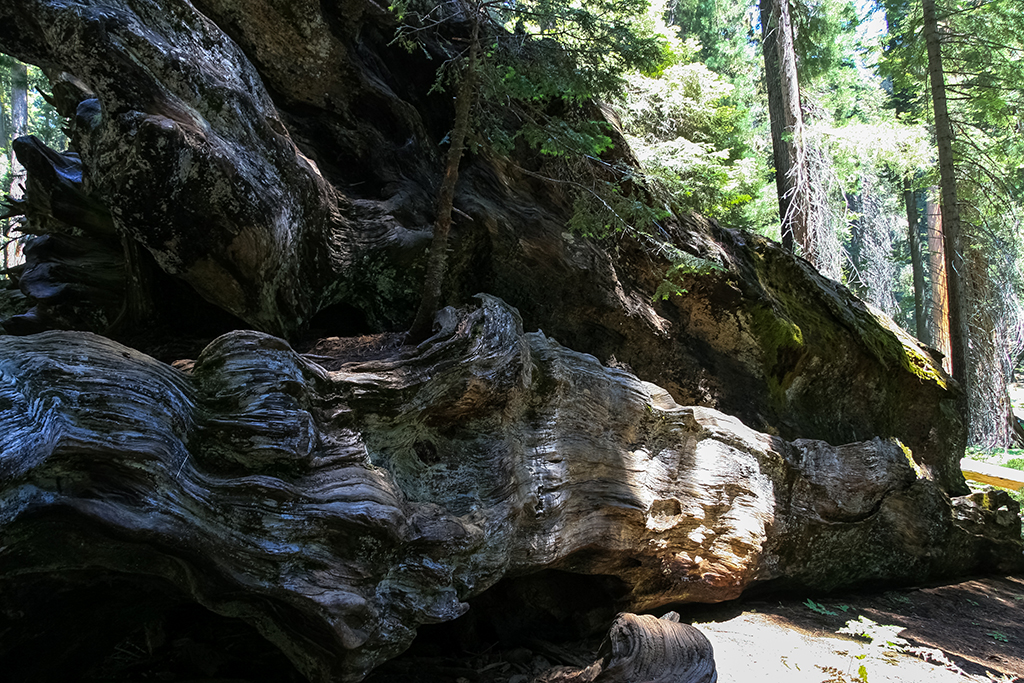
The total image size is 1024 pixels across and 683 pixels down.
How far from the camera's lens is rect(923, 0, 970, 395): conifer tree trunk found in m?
9.98

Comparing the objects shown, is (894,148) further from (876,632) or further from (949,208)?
(876,632)

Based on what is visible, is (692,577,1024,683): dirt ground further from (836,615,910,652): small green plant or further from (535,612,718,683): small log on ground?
(535,612,718,683): small log on ground

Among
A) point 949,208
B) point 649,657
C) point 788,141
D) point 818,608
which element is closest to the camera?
point 649,657

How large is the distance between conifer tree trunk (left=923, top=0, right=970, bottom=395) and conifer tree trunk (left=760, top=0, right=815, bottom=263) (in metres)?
2.01

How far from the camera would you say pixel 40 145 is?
17.2ft

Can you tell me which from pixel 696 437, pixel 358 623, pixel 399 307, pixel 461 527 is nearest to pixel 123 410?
pixel 358 623

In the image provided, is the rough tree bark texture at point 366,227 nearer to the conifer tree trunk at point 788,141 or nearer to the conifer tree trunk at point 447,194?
the conifer tree trunk at point 447,194

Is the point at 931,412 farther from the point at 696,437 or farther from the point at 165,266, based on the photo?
the point at 165,266

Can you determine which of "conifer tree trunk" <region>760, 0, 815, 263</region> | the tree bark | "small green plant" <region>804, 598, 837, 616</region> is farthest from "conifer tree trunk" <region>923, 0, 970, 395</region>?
the tree bark

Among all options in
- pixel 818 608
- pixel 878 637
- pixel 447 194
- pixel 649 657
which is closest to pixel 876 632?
pixel 878 637

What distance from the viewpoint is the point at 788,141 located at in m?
11.2

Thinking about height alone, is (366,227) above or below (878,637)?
above

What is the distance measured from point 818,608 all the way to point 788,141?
8216 millimetres

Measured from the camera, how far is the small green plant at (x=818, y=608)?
6.08 metres
